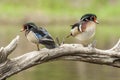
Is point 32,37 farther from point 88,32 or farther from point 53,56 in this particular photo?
point 88,32

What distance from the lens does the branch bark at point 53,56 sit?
12.2m

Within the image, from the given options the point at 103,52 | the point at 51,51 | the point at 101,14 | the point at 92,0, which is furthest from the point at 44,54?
the point at 92,0

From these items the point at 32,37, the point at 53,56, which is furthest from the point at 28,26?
the point at 53,56

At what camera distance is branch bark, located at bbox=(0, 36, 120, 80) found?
40.1 feet

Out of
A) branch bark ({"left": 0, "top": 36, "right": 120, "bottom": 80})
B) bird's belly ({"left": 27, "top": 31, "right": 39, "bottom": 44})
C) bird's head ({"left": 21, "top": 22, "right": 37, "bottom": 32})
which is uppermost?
bird's head ({"left": 21, "top": 22, "right": 37, "bottom": 32})

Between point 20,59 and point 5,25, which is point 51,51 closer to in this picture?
point 20,59

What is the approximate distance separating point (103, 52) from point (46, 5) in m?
39.3

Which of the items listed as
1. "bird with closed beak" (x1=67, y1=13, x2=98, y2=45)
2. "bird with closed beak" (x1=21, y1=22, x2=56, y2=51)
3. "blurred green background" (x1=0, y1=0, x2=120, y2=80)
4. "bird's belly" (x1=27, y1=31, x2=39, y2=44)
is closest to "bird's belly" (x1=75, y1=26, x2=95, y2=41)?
"bird with closed beak" (x1=67, y1=13, x2=98, y2=45)

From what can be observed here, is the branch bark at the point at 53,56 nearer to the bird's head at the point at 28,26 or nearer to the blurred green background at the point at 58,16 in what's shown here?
the bird's head at the point at 28,26

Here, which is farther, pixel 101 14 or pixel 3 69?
pixel 101 14

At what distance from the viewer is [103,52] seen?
503 inches

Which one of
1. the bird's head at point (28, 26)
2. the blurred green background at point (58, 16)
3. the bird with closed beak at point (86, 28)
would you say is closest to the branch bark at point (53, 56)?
the bird with closed beak at point (86, 28)

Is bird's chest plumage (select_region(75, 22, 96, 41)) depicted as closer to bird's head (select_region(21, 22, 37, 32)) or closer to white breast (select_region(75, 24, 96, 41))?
white breast (select_region(75, 24, 96, 41))

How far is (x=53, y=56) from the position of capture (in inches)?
492
